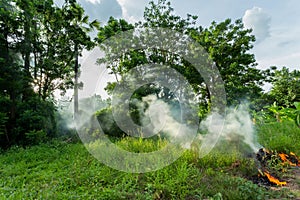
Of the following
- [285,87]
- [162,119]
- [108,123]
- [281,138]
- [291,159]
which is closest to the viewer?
[291,159]

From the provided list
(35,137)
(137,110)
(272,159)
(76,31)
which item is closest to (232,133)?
(272,159)

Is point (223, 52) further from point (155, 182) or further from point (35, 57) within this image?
point (155, 182)

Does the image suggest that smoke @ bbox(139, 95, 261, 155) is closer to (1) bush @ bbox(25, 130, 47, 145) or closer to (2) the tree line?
(2) the tree line

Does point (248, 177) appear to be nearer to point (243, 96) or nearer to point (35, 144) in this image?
point (35, 144)

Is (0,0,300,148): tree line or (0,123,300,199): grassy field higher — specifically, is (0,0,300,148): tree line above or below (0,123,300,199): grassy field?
above

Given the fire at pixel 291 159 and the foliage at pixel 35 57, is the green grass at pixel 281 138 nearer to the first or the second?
the fire at pixel 291 159

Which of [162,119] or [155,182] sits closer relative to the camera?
[155,182]

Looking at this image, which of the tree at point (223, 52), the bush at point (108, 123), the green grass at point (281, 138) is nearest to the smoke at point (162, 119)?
the bush at point (108, 123)

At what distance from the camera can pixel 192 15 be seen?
36.2 feet

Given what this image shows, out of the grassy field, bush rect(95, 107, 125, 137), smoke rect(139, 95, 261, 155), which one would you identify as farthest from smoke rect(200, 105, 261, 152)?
bush rect(95, 107, 125, 137)

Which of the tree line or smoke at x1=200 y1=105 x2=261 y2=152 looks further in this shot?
the tree line

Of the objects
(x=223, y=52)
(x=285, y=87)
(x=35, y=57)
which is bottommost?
(x=285, y=87)

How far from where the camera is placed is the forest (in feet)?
9.01

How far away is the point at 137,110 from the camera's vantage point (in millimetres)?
7109
